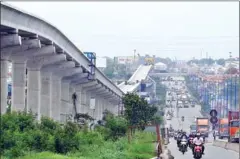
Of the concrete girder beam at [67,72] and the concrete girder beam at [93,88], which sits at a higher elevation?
the concrete girder beam at [67,72]

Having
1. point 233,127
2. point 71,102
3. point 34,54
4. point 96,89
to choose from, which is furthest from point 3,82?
point 96,89

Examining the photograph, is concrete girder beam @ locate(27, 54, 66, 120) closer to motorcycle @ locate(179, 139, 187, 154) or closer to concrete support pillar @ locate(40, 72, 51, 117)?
concrete support pillar @ locate(40, 72, 51, 117)

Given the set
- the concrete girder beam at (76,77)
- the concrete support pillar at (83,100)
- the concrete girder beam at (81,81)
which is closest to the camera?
the concrete girder beam at (76,77)

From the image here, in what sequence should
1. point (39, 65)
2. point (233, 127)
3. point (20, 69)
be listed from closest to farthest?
point (20, 69) < point (39, 65) < point (233, 127)

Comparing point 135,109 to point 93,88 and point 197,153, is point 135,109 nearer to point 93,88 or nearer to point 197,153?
point 93,88

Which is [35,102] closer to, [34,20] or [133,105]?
[34,20]

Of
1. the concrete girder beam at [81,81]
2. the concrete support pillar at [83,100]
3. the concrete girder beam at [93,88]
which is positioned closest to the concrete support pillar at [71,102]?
the concrete girder beam at [81,81]

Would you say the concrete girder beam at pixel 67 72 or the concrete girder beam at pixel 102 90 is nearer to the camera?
the concrete girder beam at pixel 67 72

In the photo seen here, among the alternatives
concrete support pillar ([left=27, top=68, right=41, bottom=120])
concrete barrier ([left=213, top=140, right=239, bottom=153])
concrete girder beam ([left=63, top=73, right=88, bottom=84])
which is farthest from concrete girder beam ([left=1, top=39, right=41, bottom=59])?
concrete girder beam ([left=63, top=73, right=88, bottom=84])

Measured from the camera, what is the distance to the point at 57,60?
51094 mm

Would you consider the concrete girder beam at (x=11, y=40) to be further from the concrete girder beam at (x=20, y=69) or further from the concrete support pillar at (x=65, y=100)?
the concrete support pillar at (x=65, y=100)

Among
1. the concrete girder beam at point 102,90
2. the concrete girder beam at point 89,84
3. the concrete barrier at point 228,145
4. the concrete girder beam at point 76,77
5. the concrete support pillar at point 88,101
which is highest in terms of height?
the concrete girder beam at point 76,77

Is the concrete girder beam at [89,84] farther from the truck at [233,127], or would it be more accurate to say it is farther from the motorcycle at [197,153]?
the motorcycle at [197,153]

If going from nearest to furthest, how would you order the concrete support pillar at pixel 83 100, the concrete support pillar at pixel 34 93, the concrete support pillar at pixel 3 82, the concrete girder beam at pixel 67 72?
the concrete support pillar at pixel 3 82
the concrete support pillar at pixel 34 93
the concrete girder beam at pixel 67 72
the concrete support pillar at pixel 83 100
